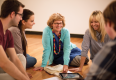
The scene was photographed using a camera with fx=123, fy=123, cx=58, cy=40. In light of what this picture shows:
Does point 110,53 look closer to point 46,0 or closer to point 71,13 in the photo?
point 71,13

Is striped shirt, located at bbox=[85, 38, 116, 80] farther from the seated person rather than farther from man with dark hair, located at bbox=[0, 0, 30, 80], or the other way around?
the seated person

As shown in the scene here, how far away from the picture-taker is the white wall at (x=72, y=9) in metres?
4.23

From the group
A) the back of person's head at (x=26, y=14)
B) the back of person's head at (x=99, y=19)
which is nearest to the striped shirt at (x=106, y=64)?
the back of person's head at (x=99, y=19)

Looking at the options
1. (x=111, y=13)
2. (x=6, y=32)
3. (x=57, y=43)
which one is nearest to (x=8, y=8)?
(x=6, y=32)

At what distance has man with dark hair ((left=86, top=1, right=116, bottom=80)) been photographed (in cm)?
46

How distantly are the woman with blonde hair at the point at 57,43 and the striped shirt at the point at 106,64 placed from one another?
1244 mm

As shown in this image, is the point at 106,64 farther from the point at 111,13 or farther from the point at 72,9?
the point at 72,9

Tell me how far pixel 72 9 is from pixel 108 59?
4.20m

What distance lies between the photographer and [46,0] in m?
4.70

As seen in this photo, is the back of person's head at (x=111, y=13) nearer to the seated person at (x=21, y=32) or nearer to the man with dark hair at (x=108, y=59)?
the man with dark hair at (x=108, y=59)

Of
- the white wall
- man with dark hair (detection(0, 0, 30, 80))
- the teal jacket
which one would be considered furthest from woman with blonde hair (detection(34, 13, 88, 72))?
the white wall

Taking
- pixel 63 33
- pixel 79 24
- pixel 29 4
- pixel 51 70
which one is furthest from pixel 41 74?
pixel 29 4

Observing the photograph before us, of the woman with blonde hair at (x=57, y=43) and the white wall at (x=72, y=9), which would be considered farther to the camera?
the white wall at (x=72, y=9)

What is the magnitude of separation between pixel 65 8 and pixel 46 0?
811mm
